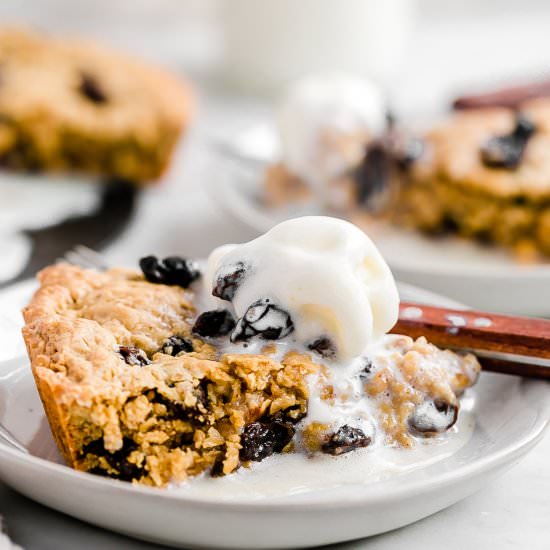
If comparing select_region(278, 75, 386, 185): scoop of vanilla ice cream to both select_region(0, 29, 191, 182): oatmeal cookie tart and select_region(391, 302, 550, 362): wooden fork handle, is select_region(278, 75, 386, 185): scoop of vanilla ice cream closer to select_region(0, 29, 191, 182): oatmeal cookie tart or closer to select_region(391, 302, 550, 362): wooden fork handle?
select_region(0, 29, 191, 182): oatmeal cookie tart

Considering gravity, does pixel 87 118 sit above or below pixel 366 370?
below

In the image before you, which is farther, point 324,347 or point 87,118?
point 87,118

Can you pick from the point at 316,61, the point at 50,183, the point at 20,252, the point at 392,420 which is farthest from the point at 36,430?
the point at 316,61

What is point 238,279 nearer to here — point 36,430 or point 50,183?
point 36,430

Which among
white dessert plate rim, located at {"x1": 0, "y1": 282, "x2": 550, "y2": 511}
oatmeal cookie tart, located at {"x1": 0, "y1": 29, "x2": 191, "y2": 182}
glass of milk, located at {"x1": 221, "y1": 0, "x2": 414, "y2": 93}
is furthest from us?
glass of milk, located at {"x1": 221, "y1": 0, "x2": 414, "y2": 93}

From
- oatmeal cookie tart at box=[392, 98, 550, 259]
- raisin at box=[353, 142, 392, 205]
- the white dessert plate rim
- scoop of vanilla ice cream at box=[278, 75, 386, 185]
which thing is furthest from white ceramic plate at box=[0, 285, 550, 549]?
scoop of vanilla ice cream at box=[278, 75, 386, 185]

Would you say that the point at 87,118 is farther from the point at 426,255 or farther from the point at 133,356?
the point at 133,356

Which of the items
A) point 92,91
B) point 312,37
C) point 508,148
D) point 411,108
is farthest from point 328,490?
point 312,37
